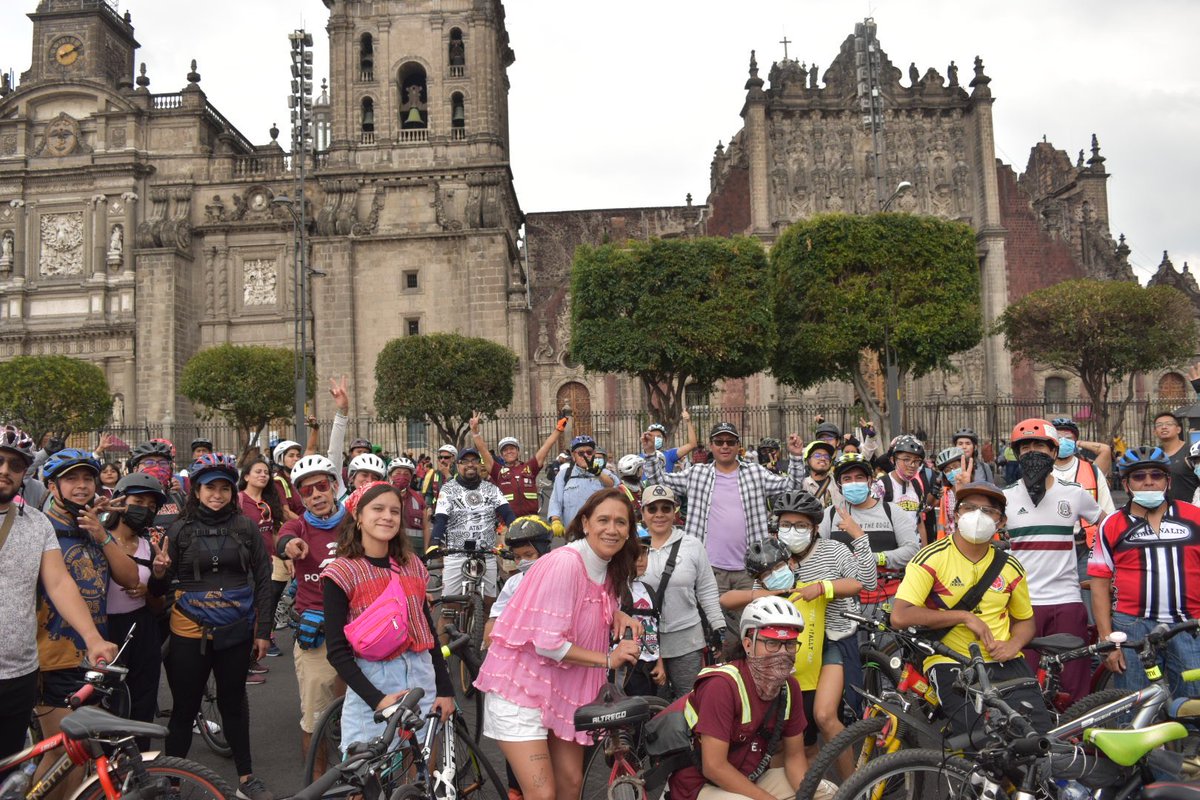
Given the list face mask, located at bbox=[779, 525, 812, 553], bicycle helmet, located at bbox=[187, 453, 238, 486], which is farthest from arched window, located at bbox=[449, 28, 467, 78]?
face mask, located at bbox=[779, 525, 812, 553]

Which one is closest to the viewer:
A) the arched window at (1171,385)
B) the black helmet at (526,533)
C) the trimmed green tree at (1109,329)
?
the black helmet at (526,533)

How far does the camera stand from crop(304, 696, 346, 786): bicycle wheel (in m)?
4.88

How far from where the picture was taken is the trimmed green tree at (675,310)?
2600cm

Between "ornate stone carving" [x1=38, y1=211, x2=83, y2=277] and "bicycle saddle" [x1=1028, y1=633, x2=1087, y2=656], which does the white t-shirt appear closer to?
"bicycle saddle" [x1=1028, y1=633, x2=1087, y2=656]

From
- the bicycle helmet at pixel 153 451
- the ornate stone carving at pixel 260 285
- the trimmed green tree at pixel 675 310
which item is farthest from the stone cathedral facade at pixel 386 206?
the bicycle helmet at pixel 153 451

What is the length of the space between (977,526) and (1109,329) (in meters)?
30.2

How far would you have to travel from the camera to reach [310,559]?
6.05 meters

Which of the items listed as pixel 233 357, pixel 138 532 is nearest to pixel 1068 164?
pixel 233 357

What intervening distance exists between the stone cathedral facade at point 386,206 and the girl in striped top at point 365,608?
106 ft

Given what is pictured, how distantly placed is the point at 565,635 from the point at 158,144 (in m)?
45.2

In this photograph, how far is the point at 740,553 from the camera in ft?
23.0

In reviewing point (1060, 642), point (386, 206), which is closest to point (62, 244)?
point (386, 206)

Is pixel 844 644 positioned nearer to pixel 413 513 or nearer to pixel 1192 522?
pixel 1192 522

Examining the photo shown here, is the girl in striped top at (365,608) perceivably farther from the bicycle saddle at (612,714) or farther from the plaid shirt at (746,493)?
the plaid shirt at (746,493)
